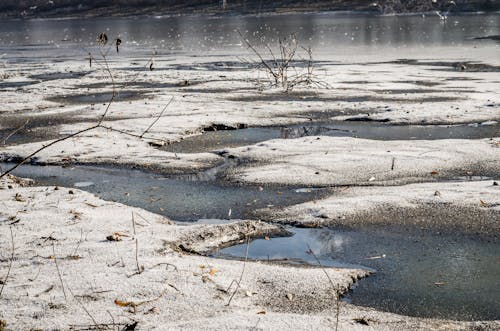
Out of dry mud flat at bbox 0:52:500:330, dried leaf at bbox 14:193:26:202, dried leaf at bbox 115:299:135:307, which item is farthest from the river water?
dried leaf at bbox 115:299:135:307

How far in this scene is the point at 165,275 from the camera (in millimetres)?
3697

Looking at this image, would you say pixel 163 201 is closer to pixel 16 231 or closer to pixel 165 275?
pixel 16 231

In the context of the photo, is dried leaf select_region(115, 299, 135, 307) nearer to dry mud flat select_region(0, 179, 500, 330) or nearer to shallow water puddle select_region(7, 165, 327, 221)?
dry mud flat select_region(0, 179, 500, 330)

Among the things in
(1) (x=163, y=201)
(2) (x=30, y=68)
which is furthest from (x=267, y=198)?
(2) (x=30, y=68)

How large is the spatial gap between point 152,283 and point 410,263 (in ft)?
5.03

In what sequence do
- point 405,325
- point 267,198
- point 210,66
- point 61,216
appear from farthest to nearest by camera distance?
point 210,66
point 267,198
point 61,216
point 405,325

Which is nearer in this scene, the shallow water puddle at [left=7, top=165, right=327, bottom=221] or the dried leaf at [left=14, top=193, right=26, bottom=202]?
the shallow water puddle at [left=7, top=165, right=327, bottom=221]

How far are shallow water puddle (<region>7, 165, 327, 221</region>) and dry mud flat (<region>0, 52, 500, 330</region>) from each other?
0.23 meters

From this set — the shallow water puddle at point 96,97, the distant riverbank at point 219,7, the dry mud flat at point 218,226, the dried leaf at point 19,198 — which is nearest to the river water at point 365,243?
the dry mud flat at point 218,226

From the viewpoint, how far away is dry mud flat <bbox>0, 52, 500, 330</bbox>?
3.32 meters

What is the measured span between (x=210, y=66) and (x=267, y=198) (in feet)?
42.8

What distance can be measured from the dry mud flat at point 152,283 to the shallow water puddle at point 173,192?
0.45 meters

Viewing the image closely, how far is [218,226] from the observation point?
4625 mm

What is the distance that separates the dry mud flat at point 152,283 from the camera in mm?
3178
